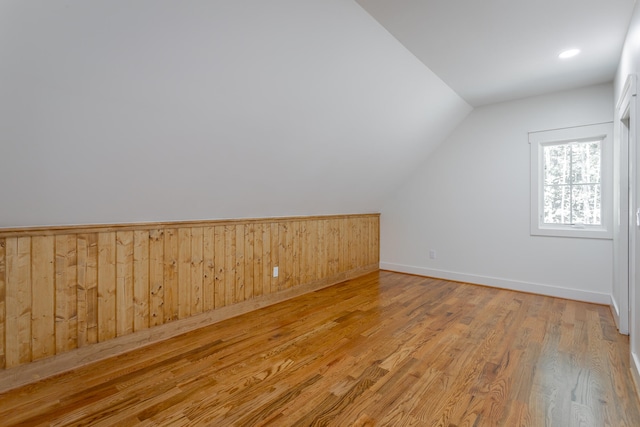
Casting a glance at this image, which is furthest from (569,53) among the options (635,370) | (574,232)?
(635,370)

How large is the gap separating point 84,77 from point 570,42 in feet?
11.1

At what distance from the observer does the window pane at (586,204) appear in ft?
11.8

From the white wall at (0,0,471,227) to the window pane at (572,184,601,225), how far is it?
2186 mm

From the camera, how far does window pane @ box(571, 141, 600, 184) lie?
11.7ft

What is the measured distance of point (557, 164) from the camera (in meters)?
3.82

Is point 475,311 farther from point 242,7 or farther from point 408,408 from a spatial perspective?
point 242,7

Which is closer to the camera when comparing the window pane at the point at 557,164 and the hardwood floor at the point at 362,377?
the hardwood floor at the point at 362,377

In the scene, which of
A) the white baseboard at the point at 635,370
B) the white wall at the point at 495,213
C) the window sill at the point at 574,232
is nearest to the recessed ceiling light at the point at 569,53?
the white wall at the point at 495,213

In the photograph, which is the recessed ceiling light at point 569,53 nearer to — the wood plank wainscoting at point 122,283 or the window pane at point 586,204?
the window pane at point 586,204

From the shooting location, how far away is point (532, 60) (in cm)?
289

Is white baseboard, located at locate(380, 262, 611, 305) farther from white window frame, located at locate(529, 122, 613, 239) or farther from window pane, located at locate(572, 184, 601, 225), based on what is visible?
window pane, located at locate(572, 184, 601, 225)

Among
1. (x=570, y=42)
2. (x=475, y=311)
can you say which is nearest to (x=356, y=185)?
(x=475, y=311)

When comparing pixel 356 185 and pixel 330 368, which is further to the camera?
pixel 356 185

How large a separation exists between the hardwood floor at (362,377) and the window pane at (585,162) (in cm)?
147
